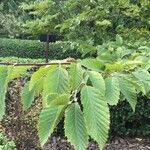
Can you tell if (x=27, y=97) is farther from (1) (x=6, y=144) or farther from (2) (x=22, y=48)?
(2) (x=22, y=48)

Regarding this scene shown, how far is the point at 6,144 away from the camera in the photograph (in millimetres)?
5465

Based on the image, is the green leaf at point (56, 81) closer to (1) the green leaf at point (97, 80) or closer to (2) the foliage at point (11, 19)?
(1) the green leaf at point (97, 80)

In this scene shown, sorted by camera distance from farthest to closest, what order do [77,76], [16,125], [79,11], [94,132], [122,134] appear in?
[122,134]
[79,11]
[16,125]
[77,76]
[94,132]

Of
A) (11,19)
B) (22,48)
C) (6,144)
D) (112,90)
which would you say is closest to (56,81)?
(112,90)

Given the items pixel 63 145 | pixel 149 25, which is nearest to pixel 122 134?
pixel 63 145

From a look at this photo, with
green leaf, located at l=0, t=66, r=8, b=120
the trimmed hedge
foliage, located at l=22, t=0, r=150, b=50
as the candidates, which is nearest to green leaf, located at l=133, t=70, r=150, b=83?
green leaf, located at l=0, t=66, r=8, b=120

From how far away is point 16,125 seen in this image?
5.80m

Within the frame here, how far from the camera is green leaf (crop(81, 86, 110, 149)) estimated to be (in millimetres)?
973

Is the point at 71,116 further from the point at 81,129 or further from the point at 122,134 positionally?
the point at 122,134

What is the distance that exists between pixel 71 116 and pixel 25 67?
23 centimetres

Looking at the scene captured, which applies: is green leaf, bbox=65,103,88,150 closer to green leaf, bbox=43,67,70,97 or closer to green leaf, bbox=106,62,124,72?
green leaf, bbox=43,67,70,97

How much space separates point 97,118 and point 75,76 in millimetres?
192

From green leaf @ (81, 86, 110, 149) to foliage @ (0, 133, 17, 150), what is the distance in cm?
432

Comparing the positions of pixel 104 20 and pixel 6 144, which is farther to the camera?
pixel 6 144
